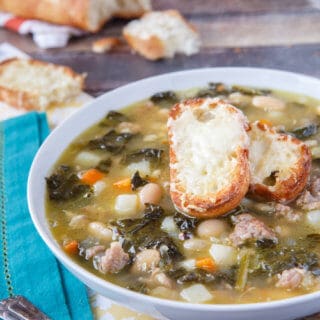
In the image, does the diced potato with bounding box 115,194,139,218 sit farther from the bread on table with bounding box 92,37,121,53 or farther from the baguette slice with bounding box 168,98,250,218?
the bread on table with bounding box 92,37,121,53

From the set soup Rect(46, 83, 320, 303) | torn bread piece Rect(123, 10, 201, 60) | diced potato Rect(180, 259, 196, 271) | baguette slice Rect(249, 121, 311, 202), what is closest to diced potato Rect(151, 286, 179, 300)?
soup Rect(46, 83, 320, 303)

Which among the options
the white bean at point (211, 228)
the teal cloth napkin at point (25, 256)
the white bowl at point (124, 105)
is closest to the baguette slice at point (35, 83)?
the teal cloth napkin at point (25, 256)

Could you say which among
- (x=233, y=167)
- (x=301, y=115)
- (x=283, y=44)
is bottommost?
(x=283, y=44)

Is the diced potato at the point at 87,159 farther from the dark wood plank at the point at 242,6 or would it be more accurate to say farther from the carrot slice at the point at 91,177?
the dark wood plank at the point at 242,6

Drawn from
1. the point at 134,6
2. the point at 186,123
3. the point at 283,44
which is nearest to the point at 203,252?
the point at 186,123

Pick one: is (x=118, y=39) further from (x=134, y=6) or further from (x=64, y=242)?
(x=64, y=242)
